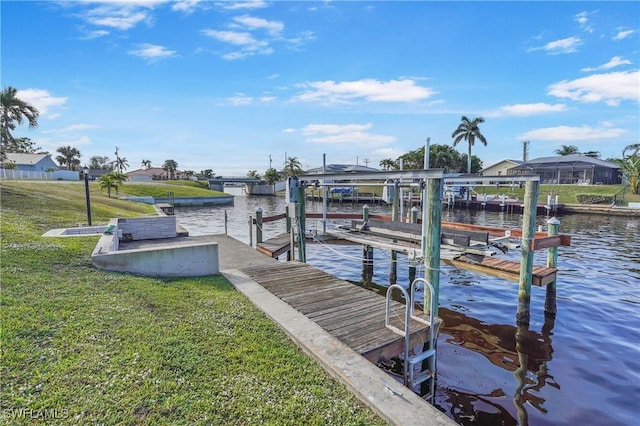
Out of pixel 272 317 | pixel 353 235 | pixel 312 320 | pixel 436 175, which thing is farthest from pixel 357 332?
pixel 353 235

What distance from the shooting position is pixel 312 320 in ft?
19.8

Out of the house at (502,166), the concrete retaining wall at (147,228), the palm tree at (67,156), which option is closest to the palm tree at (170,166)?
the palm tree at (67,156)

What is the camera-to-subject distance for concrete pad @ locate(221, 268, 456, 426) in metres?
3.61

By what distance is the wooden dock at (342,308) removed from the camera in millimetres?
5402

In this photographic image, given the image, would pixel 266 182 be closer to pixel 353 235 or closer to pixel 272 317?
pixel 353 235

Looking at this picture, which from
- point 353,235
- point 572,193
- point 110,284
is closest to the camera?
point 110,284

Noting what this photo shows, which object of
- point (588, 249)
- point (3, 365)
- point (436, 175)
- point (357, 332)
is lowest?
point (588, 249)

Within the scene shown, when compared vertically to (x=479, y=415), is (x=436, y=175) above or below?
above

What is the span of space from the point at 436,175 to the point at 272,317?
379 cm

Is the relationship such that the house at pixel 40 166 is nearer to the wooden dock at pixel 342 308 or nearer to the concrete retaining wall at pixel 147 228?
the concrete retaining wall at pixel 147 228

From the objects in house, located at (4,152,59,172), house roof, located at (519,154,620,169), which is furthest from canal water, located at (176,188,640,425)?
house, located at (4,152,59,172)

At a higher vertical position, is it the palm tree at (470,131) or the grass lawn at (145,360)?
the palm tree at (470,131)

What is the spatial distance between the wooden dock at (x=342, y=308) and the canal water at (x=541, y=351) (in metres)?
1.23

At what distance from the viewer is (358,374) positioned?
14.0 feet
